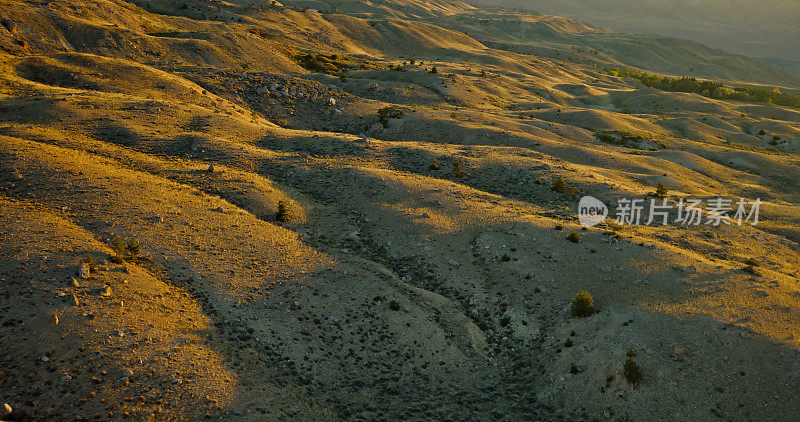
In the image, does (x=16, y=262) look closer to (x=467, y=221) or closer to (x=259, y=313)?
(x=259, y=313)

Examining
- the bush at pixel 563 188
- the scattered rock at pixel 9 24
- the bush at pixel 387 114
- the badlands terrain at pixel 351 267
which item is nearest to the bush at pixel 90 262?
the badlands terrain at pixel 351 267

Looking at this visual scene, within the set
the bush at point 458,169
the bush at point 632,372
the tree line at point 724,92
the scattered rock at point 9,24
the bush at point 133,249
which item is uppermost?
the tree line at point 724,92

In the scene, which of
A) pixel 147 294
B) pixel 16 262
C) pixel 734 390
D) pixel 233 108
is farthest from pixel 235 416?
pixel 233 108

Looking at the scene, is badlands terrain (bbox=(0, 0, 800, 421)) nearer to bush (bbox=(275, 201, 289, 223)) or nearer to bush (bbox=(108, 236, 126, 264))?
bush (bbox=(275, 201, 289, 223))

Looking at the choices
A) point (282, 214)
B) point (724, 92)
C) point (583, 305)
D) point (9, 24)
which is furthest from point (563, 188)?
point (724, 92)

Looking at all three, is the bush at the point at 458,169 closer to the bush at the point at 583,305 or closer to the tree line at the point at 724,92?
the bush at the point at 583,305

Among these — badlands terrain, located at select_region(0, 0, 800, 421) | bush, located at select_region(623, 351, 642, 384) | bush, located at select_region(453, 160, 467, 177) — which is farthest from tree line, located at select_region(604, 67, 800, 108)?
bush, located at select_region(623, 351, 642, 384)
